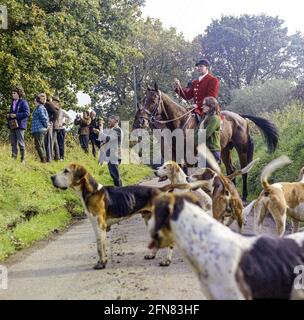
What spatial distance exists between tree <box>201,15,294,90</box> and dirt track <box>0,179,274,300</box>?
4967 cm

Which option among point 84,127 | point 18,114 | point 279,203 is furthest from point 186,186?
point 84,127

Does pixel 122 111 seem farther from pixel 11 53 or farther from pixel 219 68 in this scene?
pixel 11 53

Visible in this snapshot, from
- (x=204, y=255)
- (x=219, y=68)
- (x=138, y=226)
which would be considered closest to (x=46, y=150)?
(x=138, y=226)

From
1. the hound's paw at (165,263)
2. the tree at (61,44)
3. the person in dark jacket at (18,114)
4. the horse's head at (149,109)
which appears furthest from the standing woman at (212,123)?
the tree at (61,44)

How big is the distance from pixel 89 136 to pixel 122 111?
2299 centimetres

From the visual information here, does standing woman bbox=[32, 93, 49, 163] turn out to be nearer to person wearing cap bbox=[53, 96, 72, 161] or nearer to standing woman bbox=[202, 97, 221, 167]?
person wearing cap bbox=[53, 96, 72, 161]

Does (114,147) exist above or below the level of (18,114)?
below

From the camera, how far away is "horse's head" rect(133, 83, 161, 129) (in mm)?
10422

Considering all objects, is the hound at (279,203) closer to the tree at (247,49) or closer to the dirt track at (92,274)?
the dirt track at (92,274)

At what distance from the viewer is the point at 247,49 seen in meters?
56.5

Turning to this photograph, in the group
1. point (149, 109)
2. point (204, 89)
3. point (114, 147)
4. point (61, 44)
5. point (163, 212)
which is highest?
point (61, 44)

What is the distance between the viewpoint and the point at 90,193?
22.5 ft

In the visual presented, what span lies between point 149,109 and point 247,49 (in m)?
49.1

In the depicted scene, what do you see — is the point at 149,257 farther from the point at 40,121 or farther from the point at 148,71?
the point at 148,71
